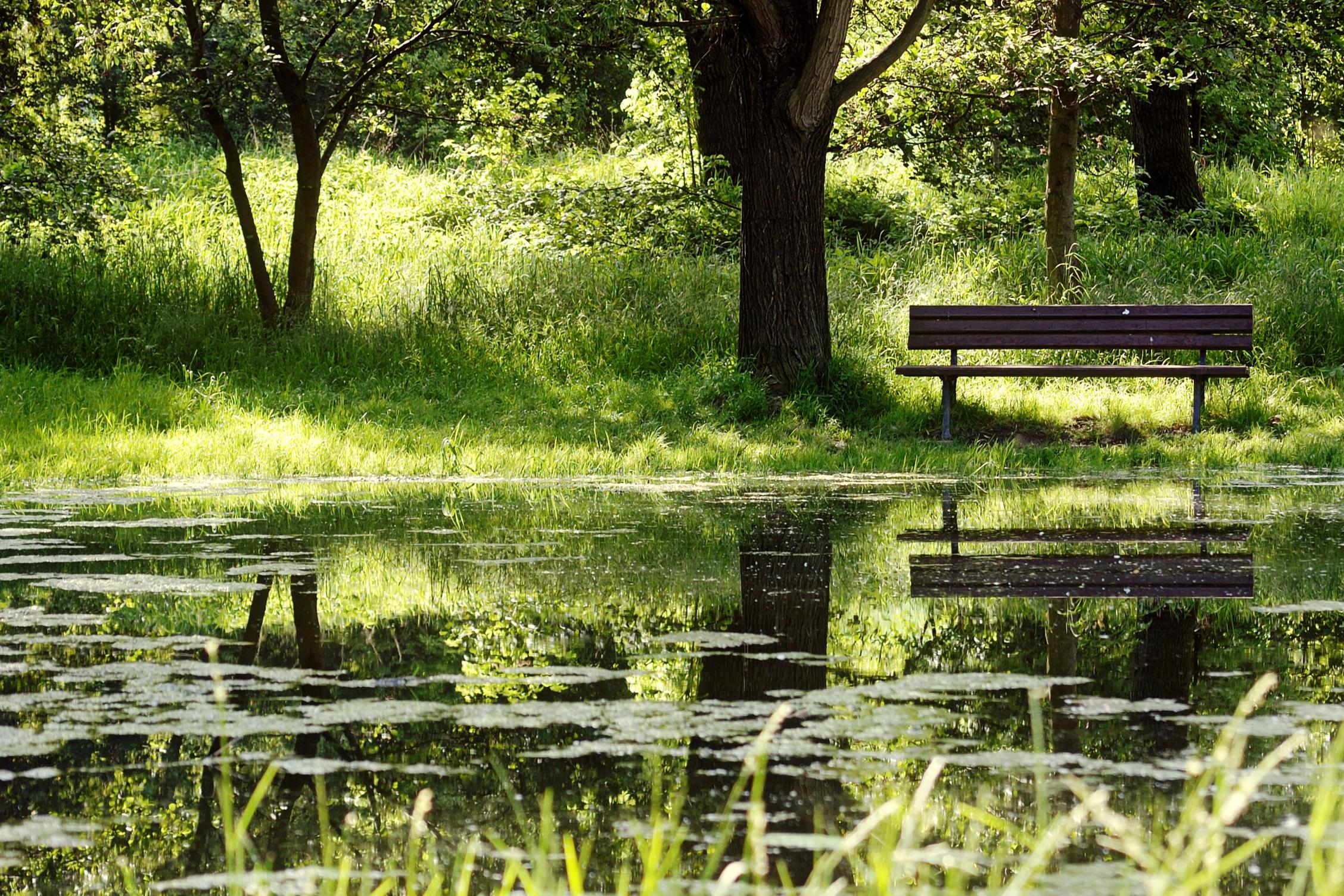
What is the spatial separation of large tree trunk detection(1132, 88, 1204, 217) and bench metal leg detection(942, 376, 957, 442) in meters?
7.61

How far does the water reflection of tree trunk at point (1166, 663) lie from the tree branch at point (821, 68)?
281 inches

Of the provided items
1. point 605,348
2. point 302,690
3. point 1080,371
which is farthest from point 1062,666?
point 605,348

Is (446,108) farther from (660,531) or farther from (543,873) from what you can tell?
(543,873)

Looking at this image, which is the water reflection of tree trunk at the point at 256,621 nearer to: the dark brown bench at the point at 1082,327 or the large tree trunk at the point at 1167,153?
the dark brown bench at the point at 1082,327

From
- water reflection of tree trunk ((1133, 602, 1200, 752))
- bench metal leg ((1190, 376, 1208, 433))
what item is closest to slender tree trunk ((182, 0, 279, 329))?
bench metal leg ((1190, 376, 1208, 433))

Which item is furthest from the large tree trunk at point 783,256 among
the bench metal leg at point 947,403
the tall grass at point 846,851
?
the tall grass at point 846,851

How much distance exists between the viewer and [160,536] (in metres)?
7.37

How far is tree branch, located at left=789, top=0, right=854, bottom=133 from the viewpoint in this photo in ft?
38.1

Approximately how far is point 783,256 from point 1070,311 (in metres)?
2.37

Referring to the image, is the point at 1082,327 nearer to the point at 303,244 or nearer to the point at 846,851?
the point at 303,244

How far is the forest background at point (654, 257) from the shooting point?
11.4 m

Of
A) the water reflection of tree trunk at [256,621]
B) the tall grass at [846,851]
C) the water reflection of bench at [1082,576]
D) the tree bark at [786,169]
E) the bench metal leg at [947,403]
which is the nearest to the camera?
the tall grass at [846,851]

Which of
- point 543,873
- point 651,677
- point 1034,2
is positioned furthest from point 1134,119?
point 543,873

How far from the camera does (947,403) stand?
11906 millimetres
